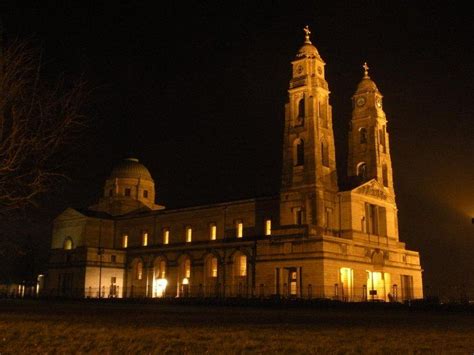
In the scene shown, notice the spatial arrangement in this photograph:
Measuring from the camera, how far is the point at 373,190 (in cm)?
7344

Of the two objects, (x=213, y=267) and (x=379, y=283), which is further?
(x=213, y=267)

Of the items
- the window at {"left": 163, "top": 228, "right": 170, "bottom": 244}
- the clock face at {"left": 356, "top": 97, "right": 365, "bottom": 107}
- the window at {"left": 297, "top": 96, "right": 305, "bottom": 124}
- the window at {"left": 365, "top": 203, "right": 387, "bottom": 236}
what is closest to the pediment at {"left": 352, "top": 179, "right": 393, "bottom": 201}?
the window at {"left": 365, "top": 203, "right": 387, "bottom": 236}

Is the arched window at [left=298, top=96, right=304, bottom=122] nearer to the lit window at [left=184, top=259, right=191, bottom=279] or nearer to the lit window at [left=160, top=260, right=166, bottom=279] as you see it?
the lit window at [left=184, top=259, right=191, bottom=279]

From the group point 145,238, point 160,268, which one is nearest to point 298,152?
point 160,268

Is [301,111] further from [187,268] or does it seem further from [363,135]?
[187,268]

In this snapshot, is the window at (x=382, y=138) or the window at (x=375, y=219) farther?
the window at (x=382, y=138)

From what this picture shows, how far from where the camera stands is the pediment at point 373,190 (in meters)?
71.6

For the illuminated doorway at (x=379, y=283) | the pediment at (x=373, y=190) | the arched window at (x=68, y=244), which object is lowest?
the illuminated doorway at (x=379, y=283)

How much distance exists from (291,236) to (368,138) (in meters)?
21.5

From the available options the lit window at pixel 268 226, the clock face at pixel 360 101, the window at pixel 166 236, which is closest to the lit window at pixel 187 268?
the window at pixel 166 236

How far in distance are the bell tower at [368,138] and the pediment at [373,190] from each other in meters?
1.76

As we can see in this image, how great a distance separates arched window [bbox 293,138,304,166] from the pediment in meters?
7.38

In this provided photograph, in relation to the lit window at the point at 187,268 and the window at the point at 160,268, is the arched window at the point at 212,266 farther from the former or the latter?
the window at the point at 160,268

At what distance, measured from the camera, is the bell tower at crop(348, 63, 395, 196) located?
78.0 m
